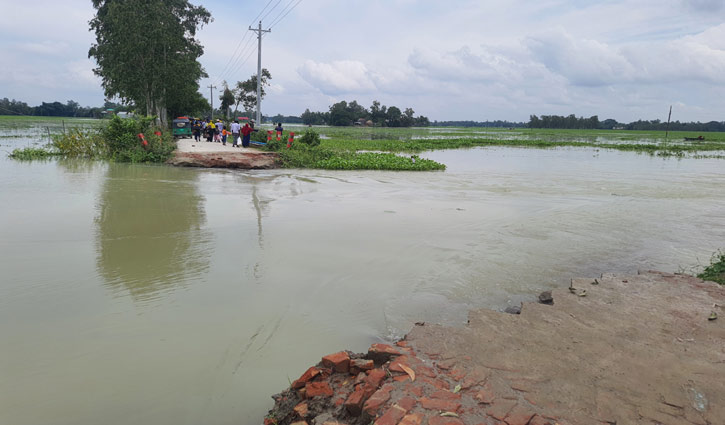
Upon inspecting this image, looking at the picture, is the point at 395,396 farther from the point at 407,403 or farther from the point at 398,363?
the point at 398,363

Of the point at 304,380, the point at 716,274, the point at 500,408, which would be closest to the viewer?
the point at 500,408

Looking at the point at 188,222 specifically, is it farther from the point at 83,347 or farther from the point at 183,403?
the point at 183,403

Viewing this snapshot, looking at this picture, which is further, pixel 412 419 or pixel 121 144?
pixel 121 144

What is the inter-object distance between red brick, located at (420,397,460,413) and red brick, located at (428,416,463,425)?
82mm

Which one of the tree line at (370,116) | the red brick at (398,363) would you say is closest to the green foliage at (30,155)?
the red brick at (398,363)

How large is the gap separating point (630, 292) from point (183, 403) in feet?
16.1

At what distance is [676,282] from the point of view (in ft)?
18.4

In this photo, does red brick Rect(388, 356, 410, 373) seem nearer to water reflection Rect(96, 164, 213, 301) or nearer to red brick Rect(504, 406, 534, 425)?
red brick Rect(504, 406, 534, 425)

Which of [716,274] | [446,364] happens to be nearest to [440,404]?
[446,364]

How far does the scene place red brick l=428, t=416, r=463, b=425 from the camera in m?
2.62

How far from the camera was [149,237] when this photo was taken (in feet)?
24.5

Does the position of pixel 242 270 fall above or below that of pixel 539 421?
below

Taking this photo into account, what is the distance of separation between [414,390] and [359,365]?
19.4 inches

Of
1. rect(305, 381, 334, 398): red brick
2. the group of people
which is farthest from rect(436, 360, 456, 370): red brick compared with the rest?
the group of people
